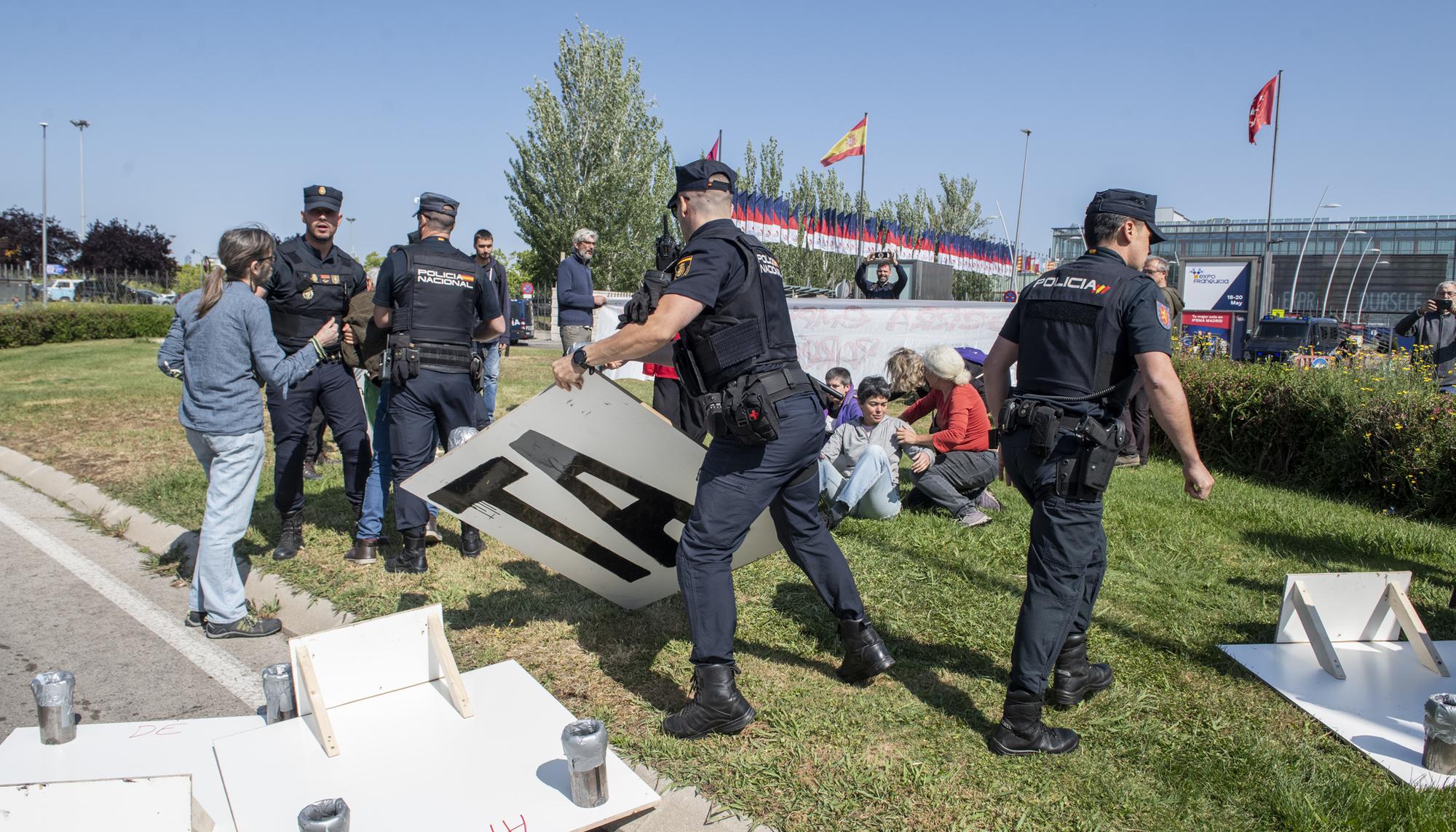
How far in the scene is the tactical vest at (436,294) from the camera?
5070 millimetres

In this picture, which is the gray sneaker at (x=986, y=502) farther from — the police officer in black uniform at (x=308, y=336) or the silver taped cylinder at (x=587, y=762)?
the silver taped cylinder at (x=587, y=762)

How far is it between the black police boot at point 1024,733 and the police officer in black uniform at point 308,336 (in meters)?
4.08

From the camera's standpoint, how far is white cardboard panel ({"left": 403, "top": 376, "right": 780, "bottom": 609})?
3736 mm

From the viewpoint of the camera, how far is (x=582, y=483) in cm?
393

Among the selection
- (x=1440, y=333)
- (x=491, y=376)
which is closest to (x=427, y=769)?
(x=491, y=376)

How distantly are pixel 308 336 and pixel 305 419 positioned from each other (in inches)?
19.9

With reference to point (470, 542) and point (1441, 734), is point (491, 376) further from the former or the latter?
point (1441, 734)

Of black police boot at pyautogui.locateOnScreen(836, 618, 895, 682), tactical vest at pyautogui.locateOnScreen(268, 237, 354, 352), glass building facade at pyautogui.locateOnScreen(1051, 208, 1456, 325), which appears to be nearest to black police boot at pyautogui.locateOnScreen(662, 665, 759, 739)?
black police boot at pyautogui.locateOnScreen(836, 618, 895, 682)

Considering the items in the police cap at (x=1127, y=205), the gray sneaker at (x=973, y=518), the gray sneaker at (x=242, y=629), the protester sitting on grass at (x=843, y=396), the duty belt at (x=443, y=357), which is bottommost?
the gray sneaker at (x=242, y=629)

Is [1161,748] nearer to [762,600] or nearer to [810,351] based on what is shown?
[762,600]

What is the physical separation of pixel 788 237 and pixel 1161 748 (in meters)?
28.0

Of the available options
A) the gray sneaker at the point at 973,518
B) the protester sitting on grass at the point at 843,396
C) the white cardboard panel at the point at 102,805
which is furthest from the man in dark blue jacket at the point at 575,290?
the white cardboard panel at the point at 102,805

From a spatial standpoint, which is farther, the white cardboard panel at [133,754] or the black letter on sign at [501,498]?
the black letter on sign at [501,498]

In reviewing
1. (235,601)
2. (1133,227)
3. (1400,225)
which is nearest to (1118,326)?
(1133,227)
